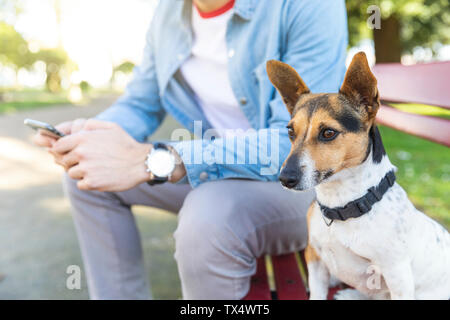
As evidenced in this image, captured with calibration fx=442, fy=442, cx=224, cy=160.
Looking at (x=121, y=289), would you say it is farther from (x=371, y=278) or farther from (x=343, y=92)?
(x=343, y=92)

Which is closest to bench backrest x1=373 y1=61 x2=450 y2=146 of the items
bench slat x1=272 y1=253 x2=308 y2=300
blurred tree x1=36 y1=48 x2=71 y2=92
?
bench slat x1=272 y1=253 x2=308 y2=300

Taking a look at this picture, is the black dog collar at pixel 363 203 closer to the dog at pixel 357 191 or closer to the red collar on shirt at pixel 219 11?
the dog at pixel 357 191

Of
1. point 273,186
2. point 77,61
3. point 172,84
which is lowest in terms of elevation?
point 77,61

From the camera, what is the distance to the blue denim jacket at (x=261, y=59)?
155 cm

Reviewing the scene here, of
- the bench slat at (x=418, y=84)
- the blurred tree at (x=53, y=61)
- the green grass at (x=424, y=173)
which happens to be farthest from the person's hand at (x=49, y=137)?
the blurred tree at (x=53, y=61)

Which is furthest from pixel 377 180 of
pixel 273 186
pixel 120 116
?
pixel 120 116

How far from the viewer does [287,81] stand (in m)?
1.38

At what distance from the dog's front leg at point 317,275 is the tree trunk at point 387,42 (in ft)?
30.0

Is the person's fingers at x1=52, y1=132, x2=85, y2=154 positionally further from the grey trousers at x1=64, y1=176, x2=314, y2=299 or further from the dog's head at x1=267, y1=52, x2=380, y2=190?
the dog's head at x1=267, y1=52, x2=380, y2=190

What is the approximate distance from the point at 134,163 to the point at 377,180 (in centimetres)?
83

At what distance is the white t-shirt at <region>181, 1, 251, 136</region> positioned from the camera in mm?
1910

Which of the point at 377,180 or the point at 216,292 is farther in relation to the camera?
the point at 216,292

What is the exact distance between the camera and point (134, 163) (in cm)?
160

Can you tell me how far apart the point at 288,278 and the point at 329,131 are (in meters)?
0.78
